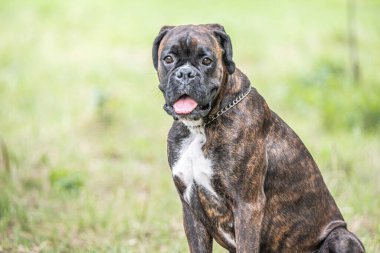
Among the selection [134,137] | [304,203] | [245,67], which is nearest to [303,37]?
[245,67]

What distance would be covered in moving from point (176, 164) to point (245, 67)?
25.6 ft

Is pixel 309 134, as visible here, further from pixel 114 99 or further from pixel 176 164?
pixel 176 164

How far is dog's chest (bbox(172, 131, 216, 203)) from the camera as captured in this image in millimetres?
4219

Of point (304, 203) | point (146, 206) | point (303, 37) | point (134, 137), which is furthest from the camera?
point (303, 37)

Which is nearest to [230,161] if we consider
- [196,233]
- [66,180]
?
[196,233]

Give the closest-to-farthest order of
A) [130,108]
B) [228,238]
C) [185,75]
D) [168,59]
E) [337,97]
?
1. [185,75]
2. [168,59]
3. [228,238]
4. [130,108]
5. [337,97]

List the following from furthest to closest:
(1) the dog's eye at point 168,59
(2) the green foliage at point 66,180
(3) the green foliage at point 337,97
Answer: (3) the green foliage at point 337,97, (2) the green foliage at point 66,180, (1) the dog's eye at point 168,59

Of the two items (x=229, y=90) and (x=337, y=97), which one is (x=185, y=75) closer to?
(x=229, y=90)

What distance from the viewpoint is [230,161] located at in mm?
4199

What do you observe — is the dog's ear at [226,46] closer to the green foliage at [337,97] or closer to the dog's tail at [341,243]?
the dog's tail at [341,243]

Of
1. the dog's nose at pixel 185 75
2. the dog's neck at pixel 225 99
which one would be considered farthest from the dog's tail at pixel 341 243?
the dog's nose at pixel 185 75

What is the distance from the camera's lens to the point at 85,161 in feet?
26.1

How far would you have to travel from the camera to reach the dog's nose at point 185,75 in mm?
4039

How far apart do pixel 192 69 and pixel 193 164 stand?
587 mm
